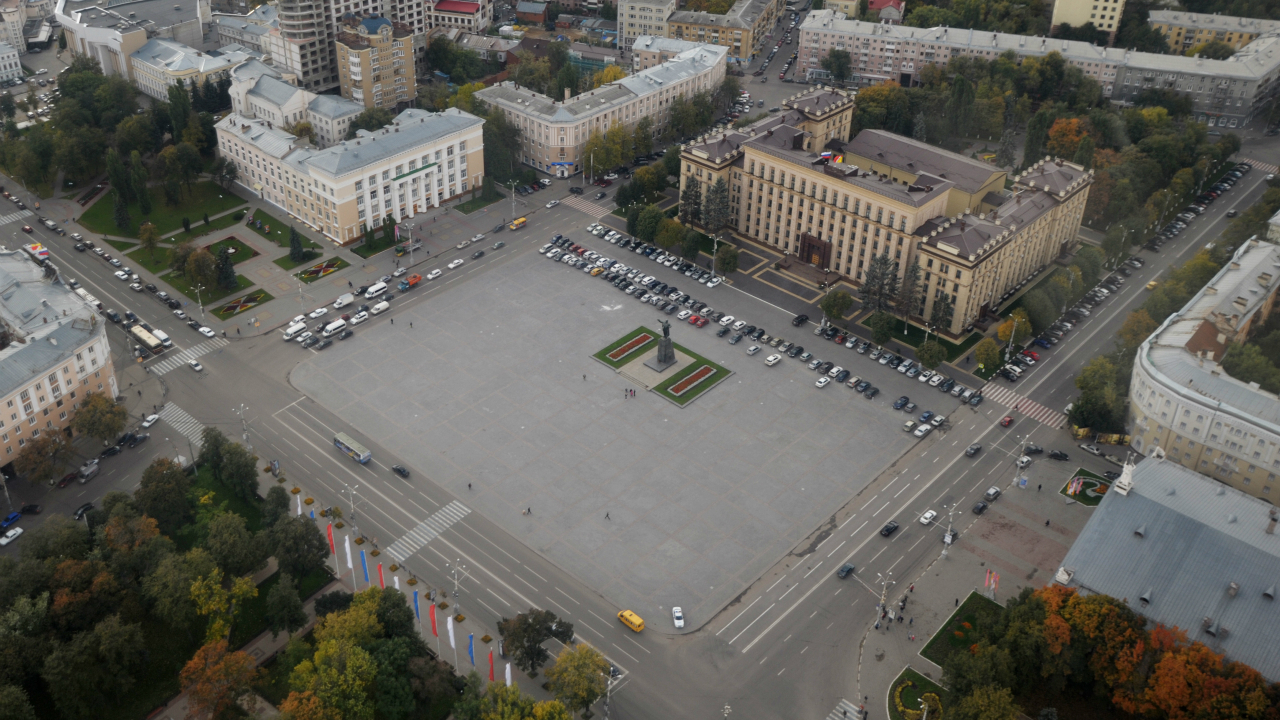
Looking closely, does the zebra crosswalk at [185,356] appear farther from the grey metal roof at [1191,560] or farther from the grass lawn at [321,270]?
the grey metal roof at [1191,560]

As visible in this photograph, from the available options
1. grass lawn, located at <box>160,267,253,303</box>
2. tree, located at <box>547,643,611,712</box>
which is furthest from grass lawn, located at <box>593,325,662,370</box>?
grass lawn, located at <box>160,267,253,303</box>

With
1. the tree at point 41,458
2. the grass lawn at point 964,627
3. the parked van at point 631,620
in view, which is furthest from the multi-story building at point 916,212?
the tree at point 41,458

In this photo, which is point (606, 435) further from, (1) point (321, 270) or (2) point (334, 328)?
(1) point (321, 270)

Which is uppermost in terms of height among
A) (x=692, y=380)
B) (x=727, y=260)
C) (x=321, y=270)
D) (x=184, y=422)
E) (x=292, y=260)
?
(x=727, y=260)

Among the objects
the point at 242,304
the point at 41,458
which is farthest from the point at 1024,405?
the point at 41,458

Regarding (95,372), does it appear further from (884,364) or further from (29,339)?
(884,364)

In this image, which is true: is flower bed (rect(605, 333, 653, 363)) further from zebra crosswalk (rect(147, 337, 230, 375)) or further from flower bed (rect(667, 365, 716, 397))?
zebra crosswalk (rect(147, 337, 230, 375))
